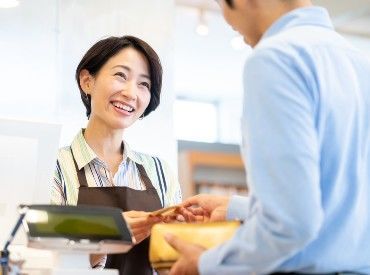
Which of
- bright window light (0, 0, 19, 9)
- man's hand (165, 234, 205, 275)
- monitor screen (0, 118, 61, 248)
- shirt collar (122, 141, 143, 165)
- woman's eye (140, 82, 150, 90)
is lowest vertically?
man's hand (165, 234, 205, 275)

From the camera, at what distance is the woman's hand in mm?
2045

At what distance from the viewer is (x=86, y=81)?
9.08 ft

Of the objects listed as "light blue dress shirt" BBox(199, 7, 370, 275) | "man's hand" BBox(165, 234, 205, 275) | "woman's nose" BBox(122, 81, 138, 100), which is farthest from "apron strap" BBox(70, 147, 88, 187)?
"light blue dress shirt" BBox(199, 7, 370, 275)

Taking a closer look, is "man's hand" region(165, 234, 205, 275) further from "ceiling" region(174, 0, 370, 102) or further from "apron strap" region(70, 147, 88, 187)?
"ceiling" region(174, 0, 370, 102)

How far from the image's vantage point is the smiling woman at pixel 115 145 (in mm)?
2510

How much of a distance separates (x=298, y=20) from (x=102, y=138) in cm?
149

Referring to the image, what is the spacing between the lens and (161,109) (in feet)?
13.7

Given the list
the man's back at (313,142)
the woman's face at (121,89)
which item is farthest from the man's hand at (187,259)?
the woman's face at (121,89)

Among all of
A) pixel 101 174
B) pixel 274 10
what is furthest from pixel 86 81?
pixel 274 10

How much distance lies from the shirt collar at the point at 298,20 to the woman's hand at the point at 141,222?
900 mm

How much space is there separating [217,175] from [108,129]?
286 inches

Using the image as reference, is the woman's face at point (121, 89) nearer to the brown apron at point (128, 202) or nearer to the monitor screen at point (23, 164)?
the brown apron at point (128, 202)

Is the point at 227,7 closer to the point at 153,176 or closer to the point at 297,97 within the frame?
the point at 297,97

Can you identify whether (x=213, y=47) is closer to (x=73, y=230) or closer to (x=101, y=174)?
(x=101, y=174)
